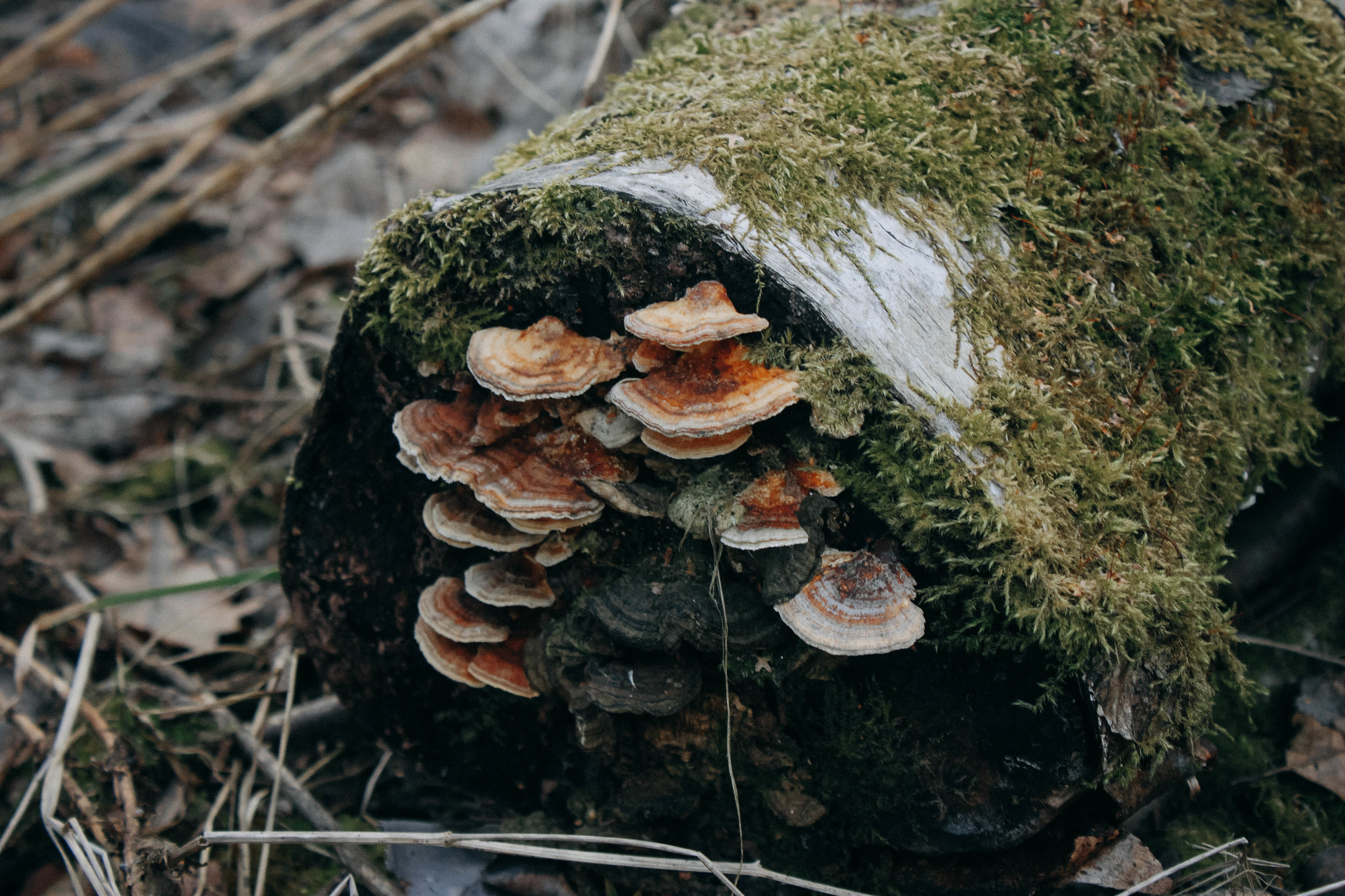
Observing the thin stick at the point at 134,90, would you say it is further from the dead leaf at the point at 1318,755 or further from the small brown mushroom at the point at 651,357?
the dead leaf at the point at 1318,755

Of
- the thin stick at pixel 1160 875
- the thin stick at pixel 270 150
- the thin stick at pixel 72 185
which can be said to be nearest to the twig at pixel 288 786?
the thin stick at pixel 1160 875

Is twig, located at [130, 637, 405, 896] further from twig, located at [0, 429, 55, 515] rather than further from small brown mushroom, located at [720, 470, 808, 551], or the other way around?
twig, located at [0, 429, 55, 515]

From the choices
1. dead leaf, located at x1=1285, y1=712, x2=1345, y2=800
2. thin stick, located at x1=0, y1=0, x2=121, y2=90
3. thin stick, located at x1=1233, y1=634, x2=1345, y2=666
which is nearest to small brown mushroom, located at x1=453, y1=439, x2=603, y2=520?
thin stick, located at x1=1233, y1=634, x2=1345, y2=666

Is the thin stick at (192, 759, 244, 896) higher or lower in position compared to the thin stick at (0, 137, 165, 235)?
lower

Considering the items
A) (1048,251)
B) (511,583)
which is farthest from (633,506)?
(1048,251)

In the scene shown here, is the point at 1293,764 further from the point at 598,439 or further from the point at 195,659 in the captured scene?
the point at 195,659

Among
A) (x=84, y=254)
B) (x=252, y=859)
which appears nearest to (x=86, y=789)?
(x=252, y=859)
